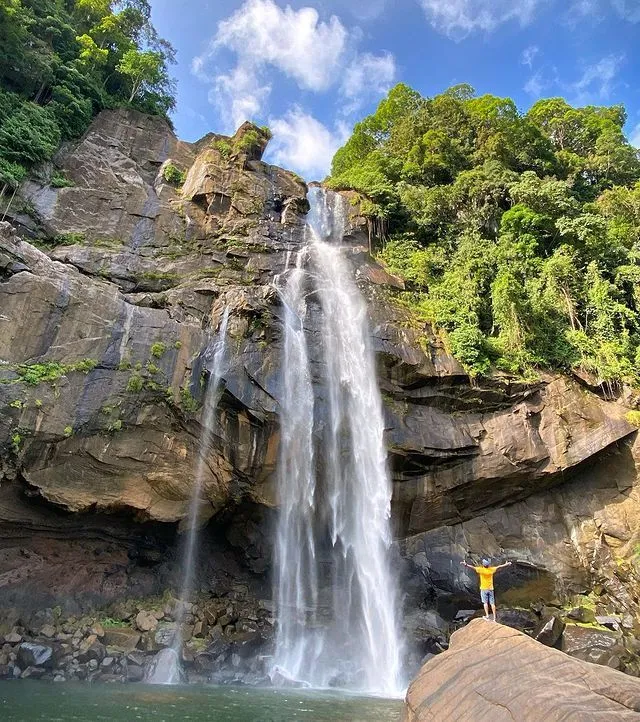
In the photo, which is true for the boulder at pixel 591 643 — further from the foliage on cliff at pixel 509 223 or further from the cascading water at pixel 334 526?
the foliage on cliff at pixel 509 223

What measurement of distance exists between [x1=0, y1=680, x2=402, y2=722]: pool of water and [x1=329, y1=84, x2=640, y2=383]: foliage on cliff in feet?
40.5

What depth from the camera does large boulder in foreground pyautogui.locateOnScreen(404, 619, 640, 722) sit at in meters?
5.02

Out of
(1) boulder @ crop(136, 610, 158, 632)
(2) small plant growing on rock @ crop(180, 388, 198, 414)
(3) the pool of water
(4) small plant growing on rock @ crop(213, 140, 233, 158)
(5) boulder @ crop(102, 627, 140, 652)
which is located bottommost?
(3) the pool of water

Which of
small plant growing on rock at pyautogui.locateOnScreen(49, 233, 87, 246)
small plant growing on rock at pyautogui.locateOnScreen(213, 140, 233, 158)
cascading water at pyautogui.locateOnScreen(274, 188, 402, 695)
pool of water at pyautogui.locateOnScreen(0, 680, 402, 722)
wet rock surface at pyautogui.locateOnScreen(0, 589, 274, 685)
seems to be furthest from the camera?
small plant growing on rock at pyautogui.locateOnScreen(213, 140, 233, 158)

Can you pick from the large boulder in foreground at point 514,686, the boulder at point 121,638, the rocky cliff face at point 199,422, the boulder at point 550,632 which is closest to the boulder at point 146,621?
the boulder at point 121,638

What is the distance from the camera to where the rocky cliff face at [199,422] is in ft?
48.2

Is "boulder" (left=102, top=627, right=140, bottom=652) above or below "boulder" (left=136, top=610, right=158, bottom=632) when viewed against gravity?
below

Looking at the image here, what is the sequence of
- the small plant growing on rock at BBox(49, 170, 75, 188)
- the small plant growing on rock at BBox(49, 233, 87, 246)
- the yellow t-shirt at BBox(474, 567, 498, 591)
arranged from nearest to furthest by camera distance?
the yellow t-shirt at BBox(474, 567, 498, 591) → the small plant growing on rock at BBox(49, 233, 87, 246) → the small plant growing on rock at BBox(49, 170, 75, 188)

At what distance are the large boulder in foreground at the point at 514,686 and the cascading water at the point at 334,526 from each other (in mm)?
8958

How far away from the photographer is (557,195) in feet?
83.6

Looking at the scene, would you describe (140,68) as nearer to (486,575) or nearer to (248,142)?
(248,142)

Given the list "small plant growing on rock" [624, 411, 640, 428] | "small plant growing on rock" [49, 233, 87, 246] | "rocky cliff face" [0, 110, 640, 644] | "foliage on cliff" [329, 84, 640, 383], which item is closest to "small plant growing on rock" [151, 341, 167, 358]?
"rocky cliff face" [0, 110, 640, 644]

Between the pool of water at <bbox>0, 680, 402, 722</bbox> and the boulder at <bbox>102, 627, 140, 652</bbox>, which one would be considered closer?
the pool of water at <bbox>0, 680, 402, 722</bbox>

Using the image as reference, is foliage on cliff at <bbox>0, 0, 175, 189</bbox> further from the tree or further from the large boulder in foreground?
the large boulder in foreground
